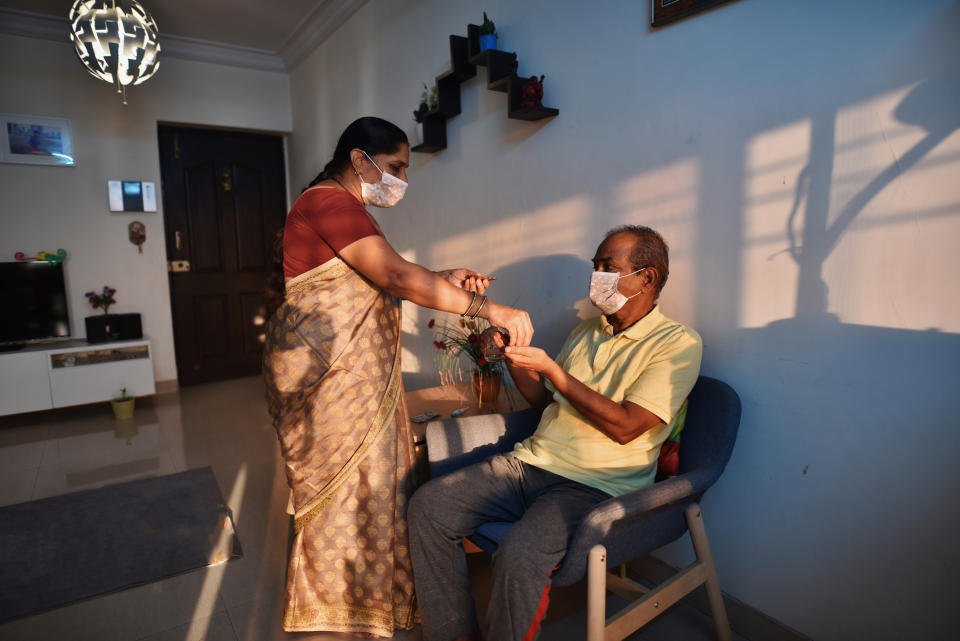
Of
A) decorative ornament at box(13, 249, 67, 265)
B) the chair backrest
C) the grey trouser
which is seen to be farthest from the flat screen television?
the chair backrest

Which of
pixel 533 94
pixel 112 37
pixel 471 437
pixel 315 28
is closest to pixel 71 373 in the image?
pixel 112 37

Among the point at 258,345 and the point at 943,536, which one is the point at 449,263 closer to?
the point at 943,536

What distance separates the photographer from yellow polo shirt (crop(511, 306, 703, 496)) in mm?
1460

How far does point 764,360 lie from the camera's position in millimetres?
1549

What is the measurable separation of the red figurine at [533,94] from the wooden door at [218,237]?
3.37 m

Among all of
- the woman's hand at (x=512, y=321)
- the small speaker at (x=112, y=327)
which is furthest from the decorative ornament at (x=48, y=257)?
the woman's hand at (x=512, y=321)

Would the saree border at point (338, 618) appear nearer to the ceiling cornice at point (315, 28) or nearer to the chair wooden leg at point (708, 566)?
the chair wooden leg at point (708, 566)

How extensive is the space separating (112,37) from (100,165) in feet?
6.88

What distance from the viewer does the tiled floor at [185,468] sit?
1.76 m

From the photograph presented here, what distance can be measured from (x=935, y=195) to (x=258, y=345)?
206 inches

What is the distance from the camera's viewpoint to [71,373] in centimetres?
393

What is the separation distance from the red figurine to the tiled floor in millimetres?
1789

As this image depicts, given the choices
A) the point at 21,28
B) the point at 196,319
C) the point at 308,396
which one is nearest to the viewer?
the point at 308,396

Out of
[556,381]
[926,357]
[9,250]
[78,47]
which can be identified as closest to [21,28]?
[9,250]
